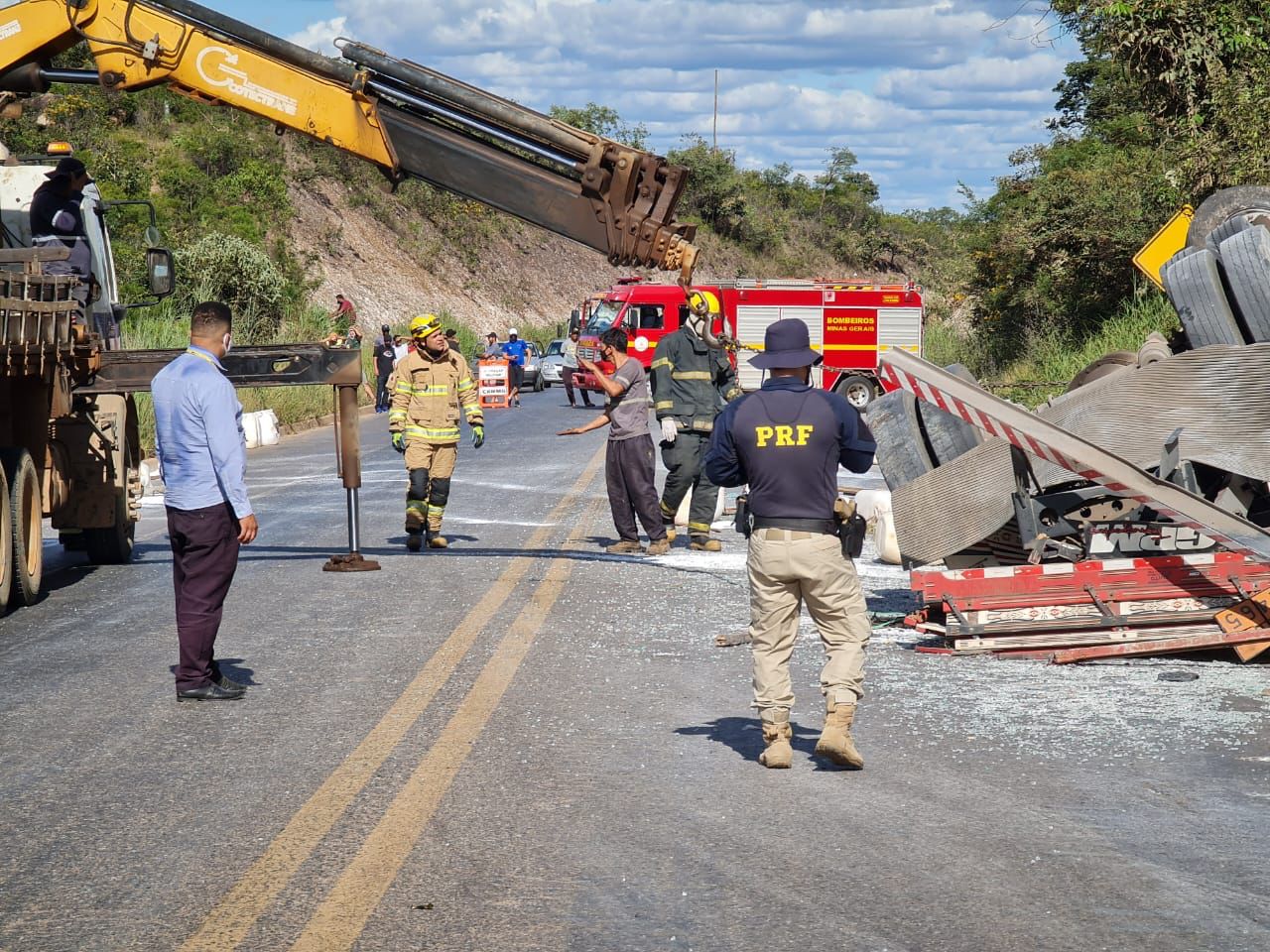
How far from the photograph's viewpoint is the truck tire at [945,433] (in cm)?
1098

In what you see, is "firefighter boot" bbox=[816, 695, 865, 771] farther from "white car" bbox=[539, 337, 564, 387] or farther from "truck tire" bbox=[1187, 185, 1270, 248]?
"white car" bbox=[539, 337, 564, 387]

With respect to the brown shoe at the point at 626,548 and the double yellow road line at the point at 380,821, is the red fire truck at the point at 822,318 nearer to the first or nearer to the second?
the brown shoe at the point at 626,548

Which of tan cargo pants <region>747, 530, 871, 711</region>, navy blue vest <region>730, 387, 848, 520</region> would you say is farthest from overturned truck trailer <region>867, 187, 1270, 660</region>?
navy blue vest <region>730, 387, 848, 520</region>

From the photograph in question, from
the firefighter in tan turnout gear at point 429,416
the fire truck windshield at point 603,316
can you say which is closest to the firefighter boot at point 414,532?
the firefighter in tan turnout gear at point 429,416

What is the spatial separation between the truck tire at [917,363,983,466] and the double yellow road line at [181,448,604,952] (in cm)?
313

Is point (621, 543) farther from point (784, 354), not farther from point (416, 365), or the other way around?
point (784, 354)

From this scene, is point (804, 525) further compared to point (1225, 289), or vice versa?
point (1225, 289)

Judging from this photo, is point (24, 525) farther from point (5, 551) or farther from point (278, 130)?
point (278, 130)

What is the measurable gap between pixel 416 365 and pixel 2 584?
4.13 m

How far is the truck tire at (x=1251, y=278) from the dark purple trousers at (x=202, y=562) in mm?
7294

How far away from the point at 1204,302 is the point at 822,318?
2371 cm

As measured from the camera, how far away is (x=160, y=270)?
13031 mm

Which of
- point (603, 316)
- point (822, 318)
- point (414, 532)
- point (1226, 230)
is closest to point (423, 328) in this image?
point (414, 532)

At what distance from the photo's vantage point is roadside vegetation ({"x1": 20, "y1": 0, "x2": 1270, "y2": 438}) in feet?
69.1
